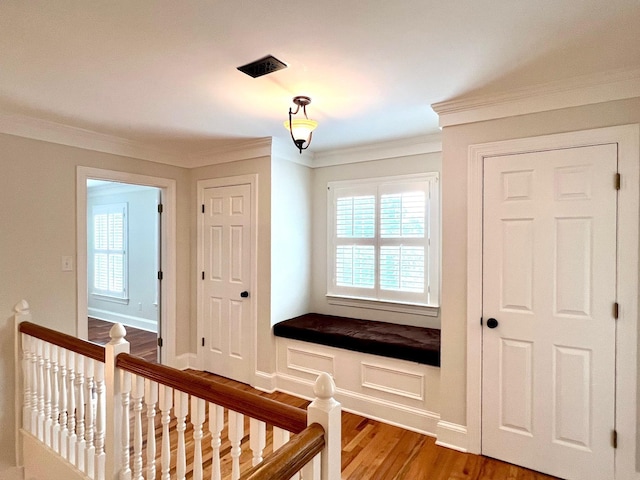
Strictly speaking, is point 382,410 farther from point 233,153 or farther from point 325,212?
point 233,153

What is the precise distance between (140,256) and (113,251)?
0.75 metres

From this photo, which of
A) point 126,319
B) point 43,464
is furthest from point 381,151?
point 126,319

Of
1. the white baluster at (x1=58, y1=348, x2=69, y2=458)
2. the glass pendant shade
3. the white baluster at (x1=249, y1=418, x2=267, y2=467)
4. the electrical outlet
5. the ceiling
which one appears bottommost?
the white baluster at (x1=58, y1=348, x2=69, y2=458)

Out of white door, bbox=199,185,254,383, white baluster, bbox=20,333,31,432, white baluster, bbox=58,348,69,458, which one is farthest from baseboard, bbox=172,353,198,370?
white baluster, bbox=58,348,69,458

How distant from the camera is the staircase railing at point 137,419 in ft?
3.69

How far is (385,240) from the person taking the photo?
352 cm

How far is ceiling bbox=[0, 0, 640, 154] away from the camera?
1443 mm

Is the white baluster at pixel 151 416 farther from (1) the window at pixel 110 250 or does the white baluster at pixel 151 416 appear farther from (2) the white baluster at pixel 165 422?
(1) the window at pixel 110 250

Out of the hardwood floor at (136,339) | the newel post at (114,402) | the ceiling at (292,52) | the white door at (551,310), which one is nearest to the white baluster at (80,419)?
the newel post at (114,402)

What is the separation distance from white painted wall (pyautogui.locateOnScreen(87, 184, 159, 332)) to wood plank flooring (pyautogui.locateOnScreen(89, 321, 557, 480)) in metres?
3.11

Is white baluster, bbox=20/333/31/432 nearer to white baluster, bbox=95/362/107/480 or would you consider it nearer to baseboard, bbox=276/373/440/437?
white baluster, bbox=95/362/107/480

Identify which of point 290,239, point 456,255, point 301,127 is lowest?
point 456,255

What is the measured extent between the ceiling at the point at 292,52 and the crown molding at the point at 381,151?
592 millimetres

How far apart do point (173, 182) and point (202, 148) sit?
1.67 feet
